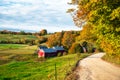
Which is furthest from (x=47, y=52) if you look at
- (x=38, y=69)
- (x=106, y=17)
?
(x=106, y=17)

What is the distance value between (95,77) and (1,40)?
13608 cm

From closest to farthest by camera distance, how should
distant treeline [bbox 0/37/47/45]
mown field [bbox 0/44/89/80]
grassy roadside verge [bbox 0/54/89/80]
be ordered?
grassy roadside verge [bbox 0/54/89/80], mown field [bbox 0/44/89/80], distant treeline [bbox 0/37/47/45]

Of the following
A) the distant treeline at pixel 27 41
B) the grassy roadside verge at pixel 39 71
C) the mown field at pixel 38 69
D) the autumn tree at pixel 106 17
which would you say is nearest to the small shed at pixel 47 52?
the mown field at pixel 38 69

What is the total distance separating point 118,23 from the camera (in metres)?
28.6

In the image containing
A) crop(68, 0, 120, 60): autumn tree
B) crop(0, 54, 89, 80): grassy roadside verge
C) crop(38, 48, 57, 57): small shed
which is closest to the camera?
crop(68, 0, 120, 60): autumn tree

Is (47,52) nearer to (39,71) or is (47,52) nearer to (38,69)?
(38,69)

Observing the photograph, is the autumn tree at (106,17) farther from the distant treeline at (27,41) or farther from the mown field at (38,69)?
the distant treeline at (27,41)

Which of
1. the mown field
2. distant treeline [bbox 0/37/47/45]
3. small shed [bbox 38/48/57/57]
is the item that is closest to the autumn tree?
the mown field

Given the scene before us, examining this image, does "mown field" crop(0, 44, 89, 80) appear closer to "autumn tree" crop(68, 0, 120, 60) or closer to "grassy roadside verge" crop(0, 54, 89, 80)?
"grassy roadside verge" crop(0, 54, 89, 80)

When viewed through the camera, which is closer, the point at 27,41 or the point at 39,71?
the point at 39,71

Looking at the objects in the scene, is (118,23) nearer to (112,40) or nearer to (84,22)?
(112,40)

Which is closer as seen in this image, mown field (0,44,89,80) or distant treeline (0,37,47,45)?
mown field (0,44,89,80)

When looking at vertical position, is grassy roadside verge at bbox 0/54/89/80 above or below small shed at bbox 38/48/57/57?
above

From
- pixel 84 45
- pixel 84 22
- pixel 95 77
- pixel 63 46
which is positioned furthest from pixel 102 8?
pixel 63 46
